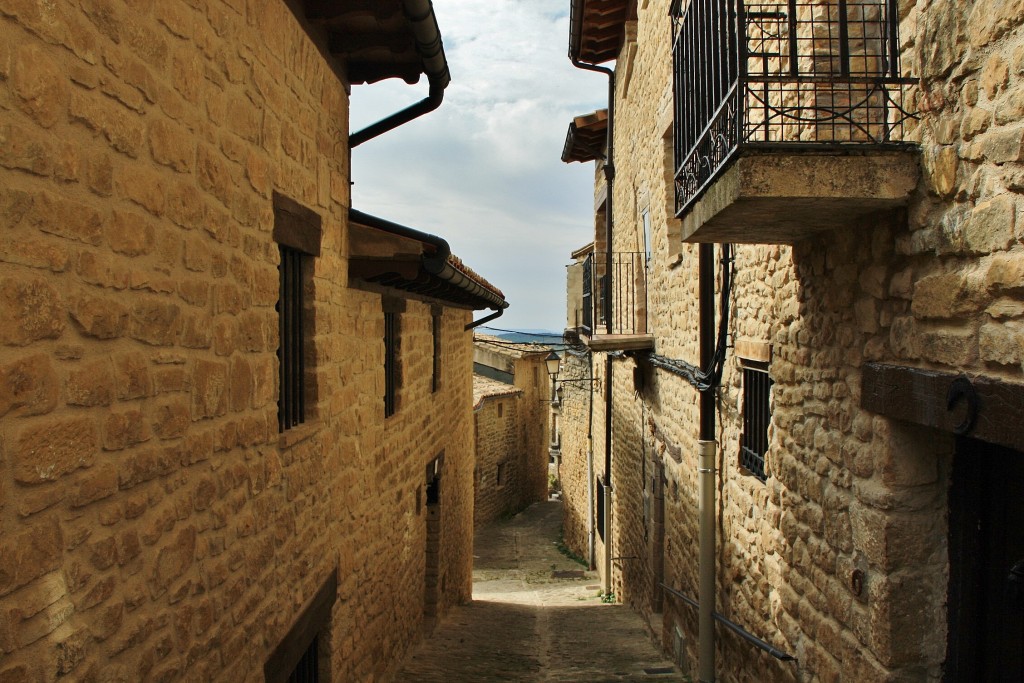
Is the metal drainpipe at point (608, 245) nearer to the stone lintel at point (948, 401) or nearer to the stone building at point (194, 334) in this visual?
the stone building at point (194, 334)

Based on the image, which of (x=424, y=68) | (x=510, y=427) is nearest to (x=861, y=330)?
(x=424, y=68)

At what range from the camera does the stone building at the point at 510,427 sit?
2159 centimetres

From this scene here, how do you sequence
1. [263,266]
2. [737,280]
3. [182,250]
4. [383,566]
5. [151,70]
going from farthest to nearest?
[383,566] → [737,280] → [263,266] → [182,250] → [151,70]

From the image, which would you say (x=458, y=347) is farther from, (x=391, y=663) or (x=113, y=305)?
(x=113, y=305)

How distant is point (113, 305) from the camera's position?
2.37 meters

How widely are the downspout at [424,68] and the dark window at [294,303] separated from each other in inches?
50.4

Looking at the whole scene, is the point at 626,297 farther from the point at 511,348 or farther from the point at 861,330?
the point at 511,348

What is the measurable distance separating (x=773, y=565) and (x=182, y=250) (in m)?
3.87

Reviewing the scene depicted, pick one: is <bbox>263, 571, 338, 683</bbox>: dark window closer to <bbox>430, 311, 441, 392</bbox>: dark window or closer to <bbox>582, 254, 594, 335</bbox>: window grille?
<bbox>430, 311, 441, 392</bbox>: dark window

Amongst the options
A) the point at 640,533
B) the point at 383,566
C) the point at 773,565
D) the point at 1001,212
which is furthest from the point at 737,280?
the point at 640,533

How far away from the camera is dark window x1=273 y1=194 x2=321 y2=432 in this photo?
4.15m

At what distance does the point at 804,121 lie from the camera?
9.24ft

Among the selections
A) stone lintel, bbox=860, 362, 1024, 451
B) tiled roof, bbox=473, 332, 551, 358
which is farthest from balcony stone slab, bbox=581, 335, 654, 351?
tiled roof, bbox=473, 332, 551, 358

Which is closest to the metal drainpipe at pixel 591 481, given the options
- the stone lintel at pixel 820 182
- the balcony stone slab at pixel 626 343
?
the balcony stone slab at pixel 626 343
